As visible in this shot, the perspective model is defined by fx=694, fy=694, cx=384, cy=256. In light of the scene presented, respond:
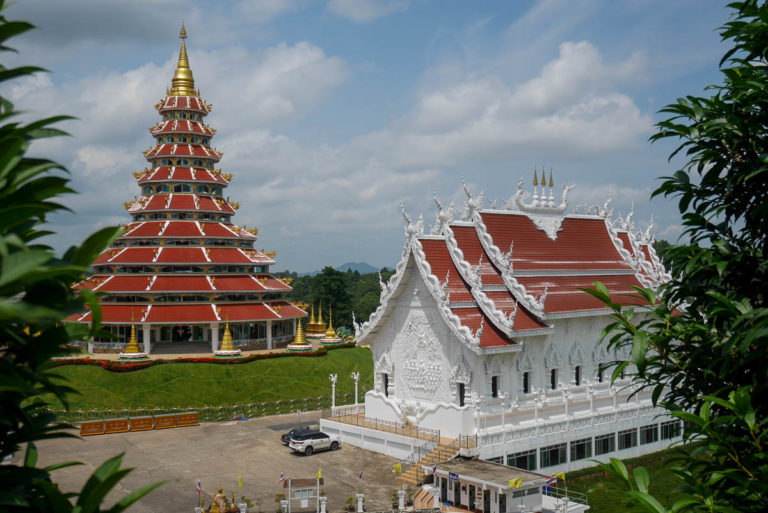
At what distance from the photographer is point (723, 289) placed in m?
7.29

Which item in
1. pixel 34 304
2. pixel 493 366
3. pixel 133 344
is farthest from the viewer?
pixel 133 344

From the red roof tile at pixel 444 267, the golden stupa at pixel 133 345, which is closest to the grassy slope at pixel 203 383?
the golden stupa at pixel 133 345

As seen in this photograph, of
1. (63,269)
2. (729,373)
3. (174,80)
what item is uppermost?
(174,80)

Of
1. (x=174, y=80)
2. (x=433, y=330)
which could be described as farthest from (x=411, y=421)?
(x=174, y=80)

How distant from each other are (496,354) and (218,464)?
35.7 ft

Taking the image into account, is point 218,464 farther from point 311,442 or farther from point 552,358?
point 552,358

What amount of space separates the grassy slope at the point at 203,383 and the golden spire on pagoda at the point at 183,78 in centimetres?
2110

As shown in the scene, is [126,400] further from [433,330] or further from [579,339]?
[579,339]

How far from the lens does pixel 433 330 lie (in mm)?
27125

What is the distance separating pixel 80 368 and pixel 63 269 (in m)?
35.7

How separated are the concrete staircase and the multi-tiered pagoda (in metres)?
19.4

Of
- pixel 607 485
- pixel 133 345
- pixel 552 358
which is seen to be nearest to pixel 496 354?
pixel 552 358

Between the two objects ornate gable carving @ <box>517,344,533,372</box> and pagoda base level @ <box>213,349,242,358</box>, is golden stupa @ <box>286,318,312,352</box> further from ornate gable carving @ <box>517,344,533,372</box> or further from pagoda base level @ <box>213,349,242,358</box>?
ornate gable carving @ <box>517,344,533,372</box>

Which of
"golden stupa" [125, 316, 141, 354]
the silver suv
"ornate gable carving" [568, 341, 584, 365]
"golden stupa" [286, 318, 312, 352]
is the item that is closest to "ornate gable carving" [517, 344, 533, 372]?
"ornate gable carving" [568, 341, 584, 365]
